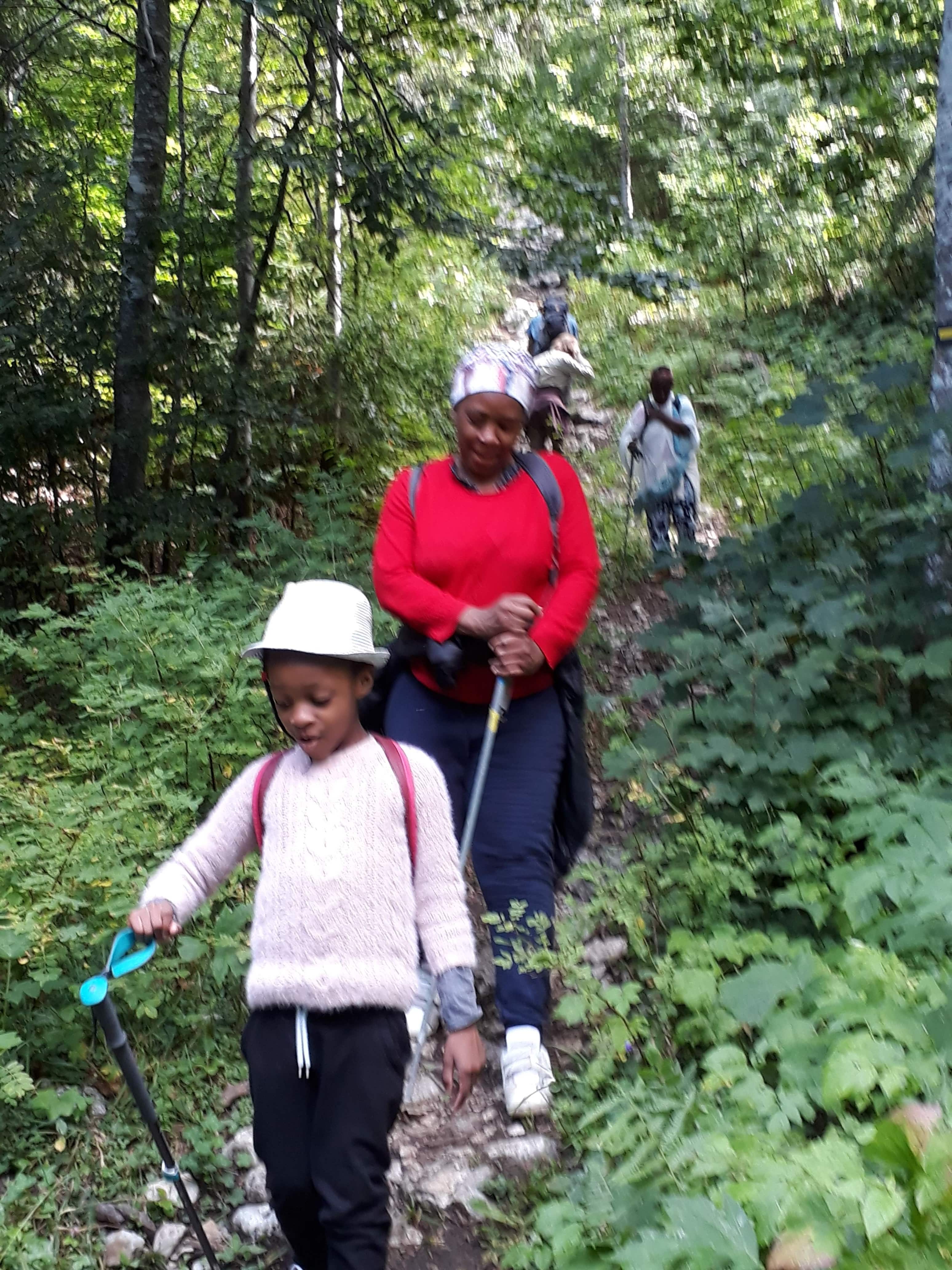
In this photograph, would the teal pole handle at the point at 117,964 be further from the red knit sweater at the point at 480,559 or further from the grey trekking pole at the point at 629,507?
the grey trekking pole at the point at 629,507

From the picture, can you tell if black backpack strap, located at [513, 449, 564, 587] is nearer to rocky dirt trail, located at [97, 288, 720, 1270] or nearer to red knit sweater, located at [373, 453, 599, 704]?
red knit sweater, located at [373, 453, 599, 704]

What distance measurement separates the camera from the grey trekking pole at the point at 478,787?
3.02 m

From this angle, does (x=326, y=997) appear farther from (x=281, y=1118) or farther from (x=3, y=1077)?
(x=3, y=1077)

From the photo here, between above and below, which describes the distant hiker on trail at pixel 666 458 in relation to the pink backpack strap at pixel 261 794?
above

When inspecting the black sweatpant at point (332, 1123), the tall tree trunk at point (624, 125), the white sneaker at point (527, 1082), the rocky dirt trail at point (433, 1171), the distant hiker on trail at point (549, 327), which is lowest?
the rocky dirt trail at point (433, 1171)

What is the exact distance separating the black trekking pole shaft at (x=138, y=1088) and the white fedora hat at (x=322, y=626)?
0.79 metres

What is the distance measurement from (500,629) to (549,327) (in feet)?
23.6

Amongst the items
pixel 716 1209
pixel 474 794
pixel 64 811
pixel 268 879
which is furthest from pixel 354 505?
pixel 716 1209

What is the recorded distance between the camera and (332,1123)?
205 cm

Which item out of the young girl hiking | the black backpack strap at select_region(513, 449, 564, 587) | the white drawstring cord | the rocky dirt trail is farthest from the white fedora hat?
the rocky dirt trail

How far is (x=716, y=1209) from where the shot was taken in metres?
1.80

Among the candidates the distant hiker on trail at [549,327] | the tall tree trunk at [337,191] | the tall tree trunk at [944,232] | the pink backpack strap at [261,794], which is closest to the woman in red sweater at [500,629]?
the pink backpack strap at [261,794]

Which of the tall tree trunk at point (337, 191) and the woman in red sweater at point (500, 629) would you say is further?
the tall tree trunk at point (337, 191)

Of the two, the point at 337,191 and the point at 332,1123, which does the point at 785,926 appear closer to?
the point at 332,1123
